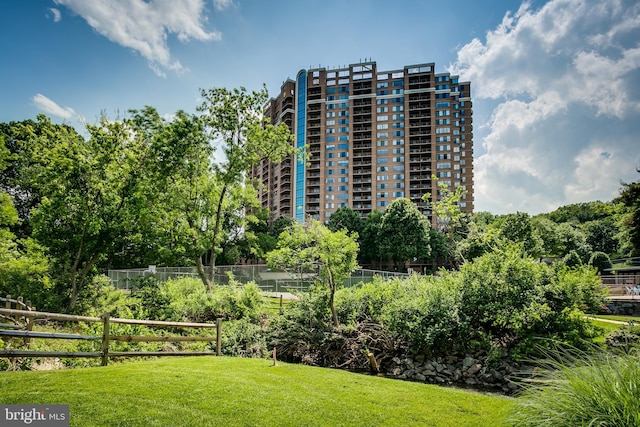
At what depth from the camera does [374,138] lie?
86438mm

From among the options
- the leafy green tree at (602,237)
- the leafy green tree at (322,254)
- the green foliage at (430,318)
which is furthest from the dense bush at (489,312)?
the leafy green tree at (602,237)

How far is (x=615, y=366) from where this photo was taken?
4398mm

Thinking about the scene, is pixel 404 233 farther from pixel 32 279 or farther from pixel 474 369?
pixel 32 279

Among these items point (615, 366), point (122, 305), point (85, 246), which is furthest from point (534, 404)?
point (85, 246)

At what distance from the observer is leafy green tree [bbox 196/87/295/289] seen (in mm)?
20938

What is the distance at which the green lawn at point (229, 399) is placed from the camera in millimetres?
5625

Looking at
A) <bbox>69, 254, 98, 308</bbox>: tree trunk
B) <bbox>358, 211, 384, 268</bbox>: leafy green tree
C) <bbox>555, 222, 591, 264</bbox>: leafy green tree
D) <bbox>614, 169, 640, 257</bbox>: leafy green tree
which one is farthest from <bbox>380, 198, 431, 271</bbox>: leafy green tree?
<bbox>69, 254, 98, 308</bbox>: tree trunk

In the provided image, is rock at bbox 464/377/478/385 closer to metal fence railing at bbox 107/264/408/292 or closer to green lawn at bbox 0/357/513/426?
green lawn at bbox 0/357/513/426

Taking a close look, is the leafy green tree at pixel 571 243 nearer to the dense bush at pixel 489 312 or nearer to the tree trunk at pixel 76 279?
the dense bush at pixel 489 312

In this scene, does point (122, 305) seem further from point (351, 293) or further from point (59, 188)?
point (351, 293)

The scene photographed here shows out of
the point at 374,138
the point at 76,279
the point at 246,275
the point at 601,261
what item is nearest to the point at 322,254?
the point at 76,279

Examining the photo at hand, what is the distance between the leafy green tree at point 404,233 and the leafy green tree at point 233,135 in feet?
128

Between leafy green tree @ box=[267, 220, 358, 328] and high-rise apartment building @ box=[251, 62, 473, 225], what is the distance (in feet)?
220

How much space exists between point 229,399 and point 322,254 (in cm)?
874
